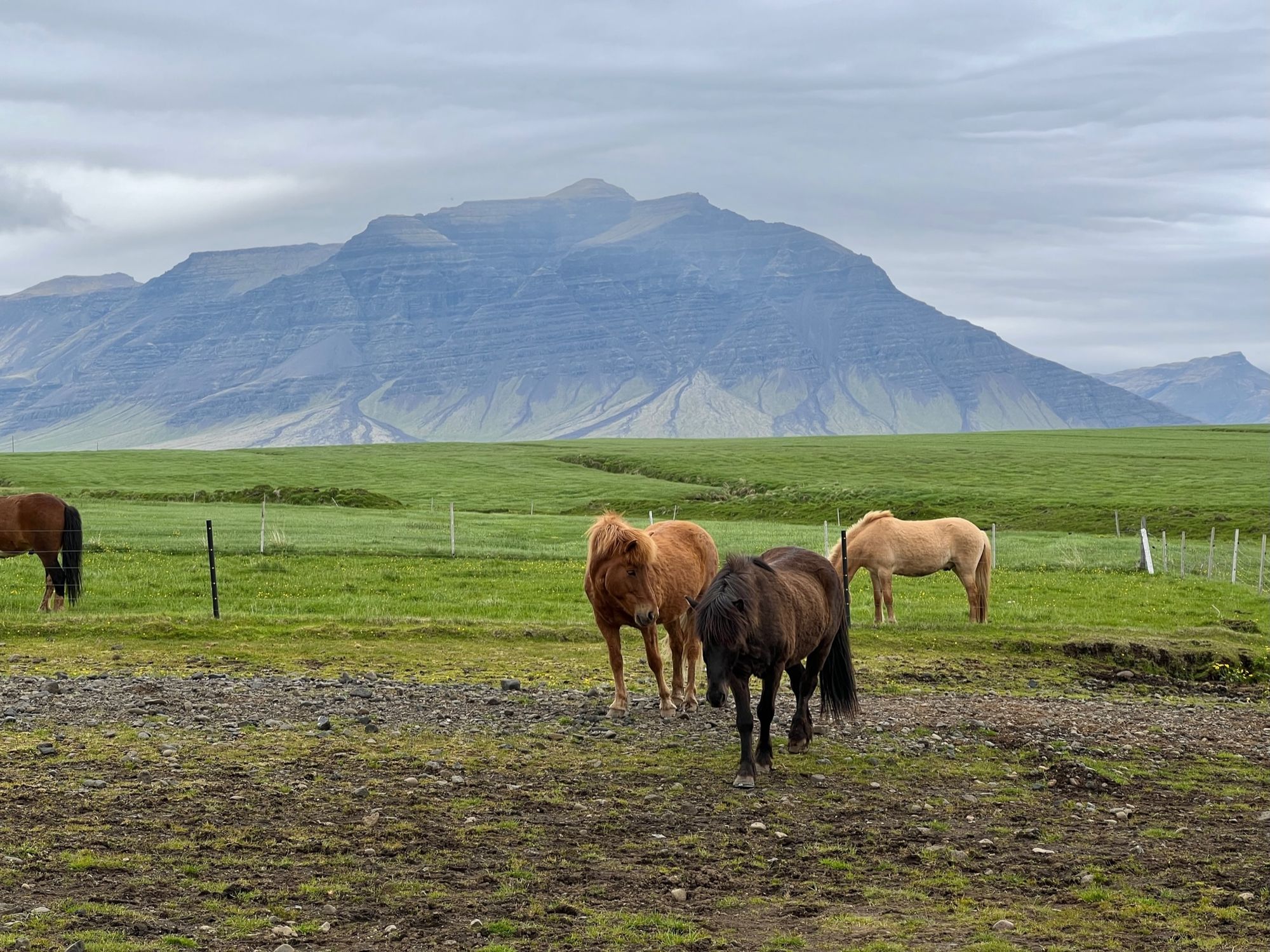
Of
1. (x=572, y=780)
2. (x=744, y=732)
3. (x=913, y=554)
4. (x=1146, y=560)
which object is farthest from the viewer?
(x=1146, y=560)

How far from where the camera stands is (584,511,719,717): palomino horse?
1281 cm

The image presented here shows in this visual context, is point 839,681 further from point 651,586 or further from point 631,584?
point 631,584

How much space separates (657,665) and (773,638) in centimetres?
251

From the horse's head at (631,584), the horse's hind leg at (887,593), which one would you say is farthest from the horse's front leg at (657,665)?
the horse's hind leg at (887,593)

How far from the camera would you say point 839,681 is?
12.9m

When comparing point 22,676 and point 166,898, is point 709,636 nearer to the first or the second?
point 166,898

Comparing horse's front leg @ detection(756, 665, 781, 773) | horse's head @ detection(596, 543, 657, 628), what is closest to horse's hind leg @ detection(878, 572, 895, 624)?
horse's head @ detection(596, 543, 657, 628)

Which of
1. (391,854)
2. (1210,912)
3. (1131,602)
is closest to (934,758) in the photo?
(1210,912)

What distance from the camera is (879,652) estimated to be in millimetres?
18922

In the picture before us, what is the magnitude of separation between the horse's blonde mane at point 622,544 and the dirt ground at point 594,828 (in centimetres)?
173

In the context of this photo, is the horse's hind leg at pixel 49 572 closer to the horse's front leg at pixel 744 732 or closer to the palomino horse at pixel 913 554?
the palomino horse at pixel 913 554

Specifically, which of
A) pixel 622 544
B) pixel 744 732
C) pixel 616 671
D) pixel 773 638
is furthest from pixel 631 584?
pixel 744 732

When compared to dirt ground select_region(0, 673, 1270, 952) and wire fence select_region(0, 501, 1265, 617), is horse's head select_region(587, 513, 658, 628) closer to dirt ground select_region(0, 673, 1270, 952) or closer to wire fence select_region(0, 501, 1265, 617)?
dirt ground select_region(0, 673, 1270, 952)

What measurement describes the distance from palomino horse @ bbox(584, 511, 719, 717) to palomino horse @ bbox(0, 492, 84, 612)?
13.1 metres
